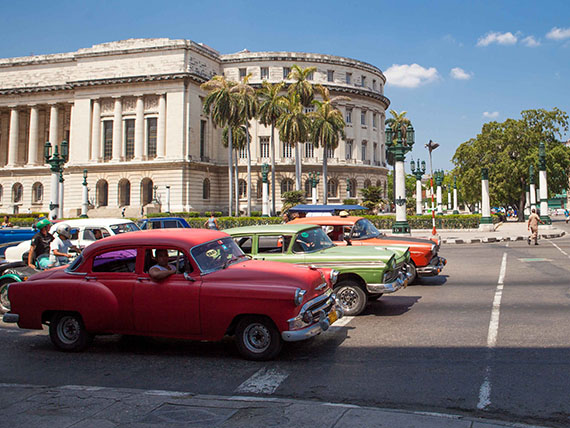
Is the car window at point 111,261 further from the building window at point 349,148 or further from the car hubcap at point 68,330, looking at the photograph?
the building window at point 349,148

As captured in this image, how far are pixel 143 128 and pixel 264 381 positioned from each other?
180 feet

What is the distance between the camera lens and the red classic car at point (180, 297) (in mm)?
6121

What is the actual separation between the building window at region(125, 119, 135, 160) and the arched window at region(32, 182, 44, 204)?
48.0 feet

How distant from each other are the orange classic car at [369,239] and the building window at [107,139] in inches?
2033

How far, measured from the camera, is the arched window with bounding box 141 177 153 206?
185 feet

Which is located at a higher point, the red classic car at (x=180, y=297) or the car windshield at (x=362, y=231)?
the car windshield at (x=362, y=231)

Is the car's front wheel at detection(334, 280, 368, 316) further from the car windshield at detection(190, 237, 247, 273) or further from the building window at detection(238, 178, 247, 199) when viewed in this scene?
the building window at detection(238, 178, 247, 199)

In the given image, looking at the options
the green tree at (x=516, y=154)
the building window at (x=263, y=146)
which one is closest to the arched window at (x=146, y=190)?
the building window at (x=263, y=146)

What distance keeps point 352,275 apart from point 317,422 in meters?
4.87

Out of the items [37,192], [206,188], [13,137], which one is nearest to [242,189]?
[206,188]

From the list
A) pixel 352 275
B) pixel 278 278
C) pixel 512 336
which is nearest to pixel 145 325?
pixel 278 278

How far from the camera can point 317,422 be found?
419 centimetres

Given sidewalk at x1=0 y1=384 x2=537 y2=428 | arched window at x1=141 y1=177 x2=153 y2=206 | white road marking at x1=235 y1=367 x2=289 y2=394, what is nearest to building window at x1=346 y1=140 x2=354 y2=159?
arched window at x1=141 y1=177 x2=153 y2=206

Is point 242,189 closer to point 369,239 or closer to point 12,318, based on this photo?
point 369,239
